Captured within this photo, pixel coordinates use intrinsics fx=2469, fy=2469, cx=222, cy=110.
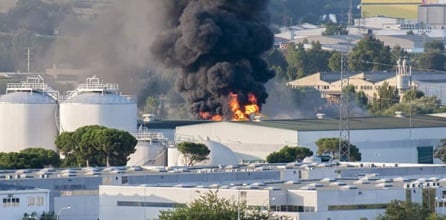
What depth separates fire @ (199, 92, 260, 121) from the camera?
110438 millimetres

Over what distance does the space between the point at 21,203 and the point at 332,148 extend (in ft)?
112

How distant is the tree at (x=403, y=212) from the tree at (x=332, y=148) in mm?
32468

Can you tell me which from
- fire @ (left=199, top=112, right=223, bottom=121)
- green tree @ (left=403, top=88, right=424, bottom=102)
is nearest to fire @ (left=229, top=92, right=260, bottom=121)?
fire @ (left=199, top=112, right=223, bottom=121)

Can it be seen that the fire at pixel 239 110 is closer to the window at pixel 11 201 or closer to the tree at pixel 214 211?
the window at pixel 11 201

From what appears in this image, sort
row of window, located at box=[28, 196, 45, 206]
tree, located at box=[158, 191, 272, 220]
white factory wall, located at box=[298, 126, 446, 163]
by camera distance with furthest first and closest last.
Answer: white factory wall, located at box=[298, 126, 446, 163] < row of window, located at box=[28, 196, 45, 206] < tree, located at box=[158, 191, 272, 220]

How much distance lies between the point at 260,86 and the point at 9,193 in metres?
43.4

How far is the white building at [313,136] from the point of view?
105 metres

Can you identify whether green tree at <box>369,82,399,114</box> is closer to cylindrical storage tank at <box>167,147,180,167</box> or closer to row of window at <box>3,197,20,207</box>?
cylindrical storage tank at <box>167,147,180,167</box>

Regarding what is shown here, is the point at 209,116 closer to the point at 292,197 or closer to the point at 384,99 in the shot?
the point at 384,99

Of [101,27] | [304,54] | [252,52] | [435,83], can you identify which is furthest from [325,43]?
[252,52]

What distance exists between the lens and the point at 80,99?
10331 cm

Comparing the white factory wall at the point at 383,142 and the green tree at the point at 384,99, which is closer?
the white factory wall at the point at 383,142

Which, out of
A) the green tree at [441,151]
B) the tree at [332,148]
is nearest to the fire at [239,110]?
the tree at [332,148]

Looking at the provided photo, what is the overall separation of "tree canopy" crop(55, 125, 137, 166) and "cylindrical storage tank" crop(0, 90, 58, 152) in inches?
183
